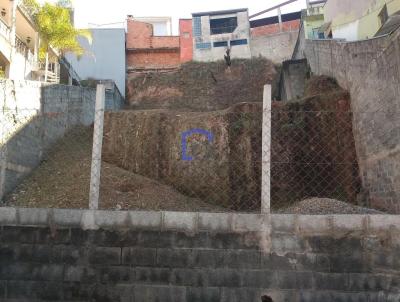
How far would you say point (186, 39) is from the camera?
85.2 feet

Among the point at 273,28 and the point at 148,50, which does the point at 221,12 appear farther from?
the point at 148,50

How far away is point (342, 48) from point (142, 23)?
18.3 meters

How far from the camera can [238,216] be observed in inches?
175

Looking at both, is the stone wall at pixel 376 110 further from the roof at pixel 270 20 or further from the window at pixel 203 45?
the roof at pixel 270 20

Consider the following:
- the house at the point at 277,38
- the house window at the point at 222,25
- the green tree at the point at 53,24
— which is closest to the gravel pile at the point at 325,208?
the green tree at the point at 53,24

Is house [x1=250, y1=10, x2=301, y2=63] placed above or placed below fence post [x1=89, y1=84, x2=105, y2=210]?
above

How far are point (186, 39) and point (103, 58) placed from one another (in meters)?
5.69

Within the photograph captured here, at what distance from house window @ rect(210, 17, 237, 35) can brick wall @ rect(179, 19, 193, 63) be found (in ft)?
4.96

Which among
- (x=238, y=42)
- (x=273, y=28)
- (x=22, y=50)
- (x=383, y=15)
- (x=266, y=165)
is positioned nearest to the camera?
(x=266, y=165)

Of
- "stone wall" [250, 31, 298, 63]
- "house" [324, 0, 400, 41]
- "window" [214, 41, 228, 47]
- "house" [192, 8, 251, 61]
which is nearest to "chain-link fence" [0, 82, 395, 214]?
"house" [324, 0, 400, 41]

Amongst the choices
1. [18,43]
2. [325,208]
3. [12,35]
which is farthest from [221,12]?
[325,208]

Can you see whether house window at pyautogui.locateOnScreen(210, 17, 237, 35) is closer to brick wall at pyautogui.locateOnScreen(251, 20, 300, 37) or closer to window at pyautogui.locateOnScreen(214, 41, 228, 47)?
window at pyautogui.locateOnScreen(214, 41, 228, 47)

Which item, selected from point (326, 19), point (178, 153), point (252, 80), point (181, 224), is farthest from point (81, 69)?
point (181, 224)

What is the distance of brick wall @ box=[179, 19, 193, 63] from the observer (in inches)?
1012
